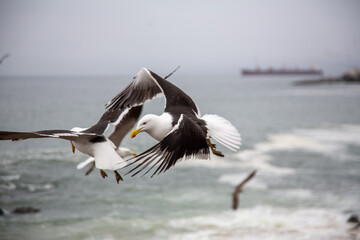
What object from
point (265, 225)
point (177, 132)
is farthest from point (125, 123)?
point (265, 225)

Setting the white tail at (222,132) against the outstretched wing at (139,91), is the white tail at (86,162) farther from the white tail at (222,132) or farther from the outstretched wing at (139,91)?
the white tail at (222,132)

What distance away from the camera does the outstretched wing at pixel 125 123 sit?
5.75 metres

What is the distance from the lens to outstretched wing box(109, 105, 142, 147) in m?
5.75

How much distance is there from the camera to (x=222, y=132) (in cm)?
517

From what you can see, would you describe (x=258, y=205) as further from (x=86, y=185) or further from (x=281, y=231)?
(x=86, y=185)

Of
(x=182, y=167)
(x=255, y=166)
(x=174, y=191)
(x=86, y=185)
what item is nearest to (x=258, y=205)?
(x=174, y=191)

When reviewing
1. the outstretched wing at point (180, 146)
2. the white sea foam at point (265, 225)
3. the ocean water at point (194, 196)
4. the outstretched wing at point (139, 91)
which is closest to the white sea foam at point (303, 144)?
the ocean water at point (194, 196)

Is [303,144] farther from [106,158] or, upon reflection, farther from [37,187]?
[106,158]

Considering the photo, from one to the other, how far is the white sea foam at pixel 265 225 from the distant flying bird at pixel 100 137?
833 inches

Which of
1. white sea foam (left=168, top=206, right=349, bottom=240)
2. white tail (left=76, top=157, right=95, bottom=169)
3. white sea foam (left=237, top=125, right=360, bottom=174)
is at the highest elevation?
white tail (left=76, top=157, right=95, bottom=169)

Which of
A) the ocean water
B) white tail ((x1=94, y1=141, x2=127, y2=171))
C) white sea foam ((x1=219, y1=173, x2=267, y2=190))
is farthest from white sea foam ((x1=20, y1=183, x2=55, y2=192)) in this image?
white tail ((x1=94, y1=141, x2=127, y2=171))

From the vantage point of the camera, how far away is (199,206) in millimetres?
32812

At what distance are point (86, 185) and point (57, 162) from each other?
5.76 m

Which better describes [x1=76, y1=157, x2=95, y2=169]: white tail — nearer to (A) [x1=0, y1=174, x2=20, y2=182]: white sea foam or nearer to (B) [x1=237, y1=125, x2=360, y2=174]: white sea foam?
(B) [x1=237, y1=125, x2=360, y2=174]: white sea foam
